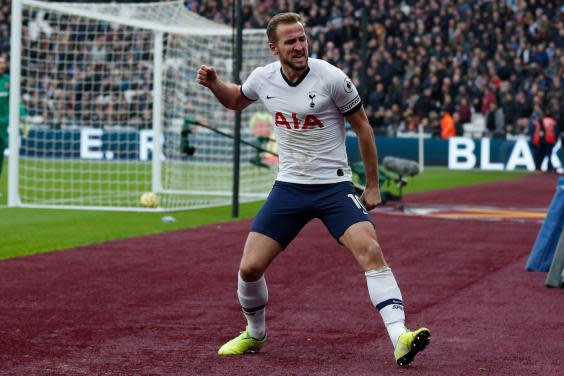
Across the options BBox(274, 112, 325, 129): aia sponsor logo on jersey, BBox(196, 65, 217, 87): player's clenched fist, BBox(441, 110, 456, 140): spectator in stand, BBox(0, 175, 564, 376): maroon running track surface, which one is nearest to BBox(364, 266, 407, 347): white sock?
BBox(0, 175, 564, 376): maroon running track surface

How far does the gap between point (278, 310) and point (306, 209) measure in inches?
83.2

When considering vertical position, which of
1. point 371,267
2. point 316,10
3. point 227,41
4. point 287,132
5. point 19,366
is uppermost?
point 316,10

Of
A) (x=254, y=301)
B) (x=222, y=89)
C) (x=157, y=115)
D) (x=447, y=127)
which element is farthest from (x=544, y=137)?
(x=254, y=301)

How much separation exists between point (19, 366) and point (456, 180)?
78.0 feet

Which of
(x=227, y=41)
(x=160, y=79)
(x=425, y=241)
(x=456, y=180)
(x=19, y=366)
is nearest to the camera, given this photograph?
(x=19, y=366)

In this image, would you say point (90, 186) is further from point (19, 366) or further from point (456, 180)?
point (19, 366)

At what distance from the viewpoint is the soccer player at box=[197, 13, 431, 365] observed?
6.71 m

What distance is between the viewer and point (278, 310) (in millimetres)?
8852

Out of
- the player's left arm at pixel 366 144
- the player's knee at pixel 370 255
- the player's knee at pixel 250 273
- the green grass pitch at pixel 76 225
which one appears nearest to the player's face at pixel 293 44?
the player's left arm at pixel 366 144

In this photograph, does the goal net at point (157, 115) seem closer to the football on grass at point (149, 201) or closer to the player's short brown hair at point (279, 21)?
the football on grass at point (149, 201)

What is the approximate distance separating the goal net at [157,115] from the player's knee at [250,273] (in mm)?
9591

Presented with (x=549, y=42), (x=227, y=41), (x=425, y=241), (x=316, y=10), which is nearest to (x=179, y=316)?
(x=425, y=241)

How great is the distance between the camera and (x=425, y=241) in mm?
14305

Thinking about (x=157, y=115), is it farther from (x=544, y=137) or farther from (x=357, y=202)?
(x=544, y=137)
